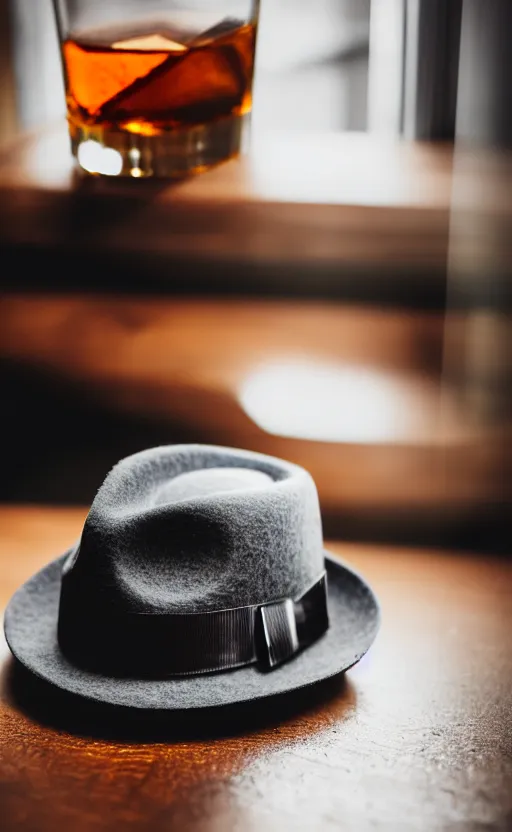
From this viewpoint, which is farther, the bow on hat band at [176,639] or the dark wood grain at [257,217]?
the dark wood grain at [257,217]

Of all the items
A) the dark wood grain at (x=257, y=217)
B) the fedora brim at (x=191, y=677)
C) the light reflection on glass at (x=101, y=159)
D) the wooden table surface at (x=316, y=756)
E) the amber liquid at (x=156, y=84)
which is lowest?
the wooden table surface at (x=316, y=756)

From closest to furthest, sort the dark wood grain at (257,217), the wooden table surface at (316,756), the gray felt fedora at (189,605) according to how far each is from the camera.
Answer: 1. the wooden table surface at (316,756)
2. the gray felt fedora at (189,605)
3. the dark wood grain at (257,217)

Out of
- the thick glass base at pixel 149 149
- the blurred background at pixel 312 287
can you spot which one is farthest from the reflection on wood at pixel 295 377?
the thick glass base at pixel 149 149

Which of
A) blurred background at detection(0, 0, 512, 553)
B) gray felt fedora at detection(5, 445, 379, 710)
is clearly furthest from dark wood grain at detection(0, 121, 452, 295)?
gray felt fedora at detection(5, 445, 379, 710)

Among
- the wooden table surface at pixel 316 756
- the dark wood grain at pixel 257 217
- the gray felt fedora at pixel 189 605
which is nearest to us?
the wooden table surface at pixel 316 756

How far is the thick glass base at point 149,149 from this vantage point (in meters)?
0.85

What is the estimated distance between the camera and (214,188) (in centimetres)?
116

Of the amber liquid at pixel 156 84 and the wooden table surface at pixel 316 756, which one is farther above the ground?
the amber liquid at pixel 156 84

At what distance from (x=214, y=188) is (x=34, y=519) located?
475 mm

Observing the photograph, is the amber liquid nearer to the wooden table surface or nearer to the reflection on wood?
the reflection on wood

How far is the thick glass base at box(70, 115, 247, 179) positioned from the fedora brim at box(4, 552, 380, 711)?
0.43 metres

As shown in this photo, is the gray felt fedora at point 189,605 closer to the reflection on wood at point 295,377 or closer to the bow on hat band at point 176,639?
the bow on hat band at point 176,639

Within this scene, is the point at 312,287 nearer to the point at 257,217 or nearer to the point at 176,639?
the point at 257,217

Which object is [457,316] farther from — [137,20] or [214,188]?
[137,20]
